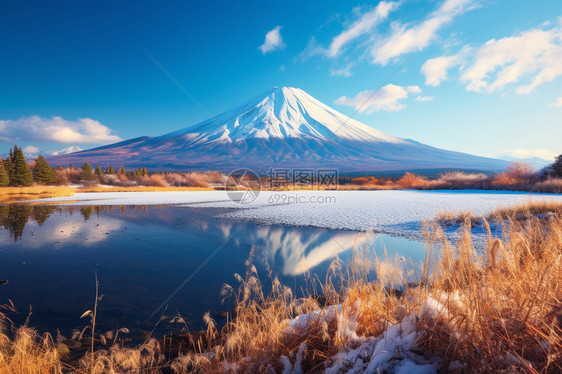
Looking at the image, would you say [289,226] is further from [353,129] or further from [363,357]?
[353,129]

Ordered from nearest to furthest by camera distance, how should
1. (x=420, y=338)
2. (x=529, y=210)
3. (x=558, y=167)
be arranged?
(x=420, y=338) → (x=529, y=210) → (x=558, y=167)

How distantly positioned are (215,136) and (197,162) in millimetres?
28133

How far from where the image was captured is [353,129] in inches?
5404

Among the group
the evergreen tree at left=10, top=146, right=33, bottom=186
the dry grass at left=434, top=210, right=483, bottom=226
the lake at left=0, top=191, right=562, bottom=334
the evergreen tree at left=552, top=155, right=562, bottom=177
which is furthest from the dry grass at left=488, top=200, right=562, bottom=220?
the evergreen tree at left=10, top=146, right=33, bottom=186

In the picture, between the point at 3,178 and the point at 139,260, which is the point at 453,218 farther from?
the point at 3,178

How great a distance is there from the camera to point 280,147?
11494 centimetres

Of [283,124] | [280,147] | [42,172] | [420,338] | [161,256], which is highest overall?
[283,124]

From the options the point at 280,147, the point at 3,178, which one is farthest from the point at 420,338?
the point at 280,147

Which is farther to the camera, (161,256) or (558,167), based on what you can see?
(558,167)

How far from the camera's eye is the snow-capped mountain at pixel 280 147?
102m

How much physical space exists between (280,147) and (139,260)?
11062cm

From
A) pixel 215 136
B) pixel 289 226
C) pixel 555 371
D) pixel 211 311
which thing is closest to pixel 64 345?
pixel 211 311

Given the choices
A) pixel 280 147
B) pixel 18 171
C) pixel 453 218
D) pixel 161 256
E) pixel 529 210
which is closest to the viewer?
pixel 161 256

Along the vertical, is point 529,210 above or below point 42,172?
below
